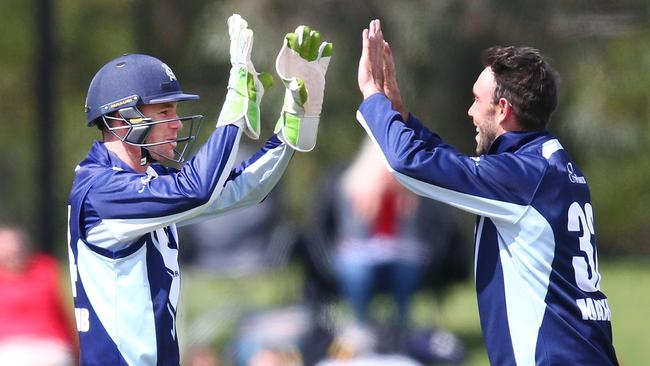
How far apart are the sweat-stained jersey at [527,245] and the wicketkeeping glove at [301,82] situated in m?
0.43

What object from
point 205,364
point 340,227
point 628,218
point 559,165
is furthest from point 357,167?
point 628,218

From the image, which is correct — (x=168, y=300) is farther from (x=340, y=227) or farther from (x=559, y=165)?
(x=340, y=227)

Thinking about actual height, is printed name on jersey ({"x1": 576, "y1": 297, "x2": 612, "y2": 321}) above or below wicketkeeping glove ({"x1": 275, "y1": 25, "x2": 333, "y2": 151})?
below

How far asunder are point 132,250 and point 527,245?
3.81ft

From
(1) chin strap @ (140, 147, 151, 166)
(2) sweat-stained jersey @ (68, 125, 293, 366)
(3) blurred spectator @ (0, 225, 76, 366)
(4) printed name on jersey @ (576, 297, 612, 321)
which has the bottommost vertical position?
(3) blurred spectator @ (0, 225, 76, 366)

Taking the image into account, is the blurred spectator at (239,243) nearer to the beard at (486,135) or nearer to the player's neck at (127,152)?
the player's neck at (127,152)

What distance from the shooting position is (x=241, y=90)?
387 centimetres

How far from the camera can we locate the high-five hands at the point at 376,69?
12.9ft

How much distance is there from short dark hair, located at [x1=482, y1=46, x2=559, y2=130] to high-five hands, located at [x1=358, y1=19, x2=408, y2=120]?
1.08ft

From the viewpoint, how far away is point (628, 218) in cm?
1238

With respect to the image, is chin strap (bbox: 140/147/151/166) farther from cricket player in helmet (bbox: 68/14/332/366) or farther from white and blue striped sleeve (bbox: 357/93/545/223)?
white and blue striped sleeve (bbox: 357/93/545/223)

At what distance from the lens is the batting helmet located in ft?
12.7

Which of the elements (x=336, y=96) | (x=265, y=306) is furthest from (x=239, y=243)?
(x=336, y=96)

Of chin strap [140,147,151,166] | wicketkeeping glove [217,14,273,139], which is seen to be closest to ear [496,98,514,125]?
wicketkeeping glove [217,14,273,139]
